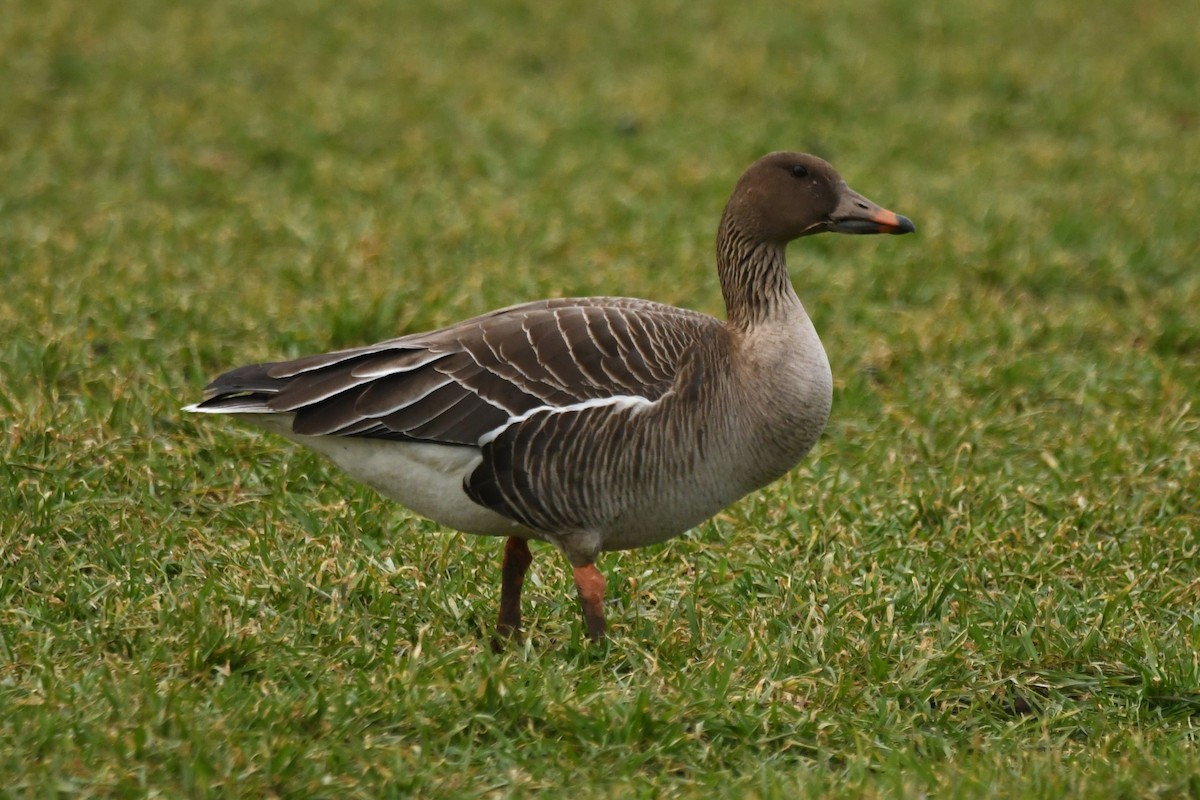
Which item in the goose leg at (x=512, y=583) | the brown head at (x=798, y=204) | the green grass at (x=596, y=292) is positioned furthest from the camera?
the brown head at (x=798, y=204)

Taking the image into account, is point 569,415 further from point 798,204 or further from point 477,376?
point 798,204

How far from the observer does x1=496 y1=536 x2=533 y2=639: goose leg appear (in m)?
4.79

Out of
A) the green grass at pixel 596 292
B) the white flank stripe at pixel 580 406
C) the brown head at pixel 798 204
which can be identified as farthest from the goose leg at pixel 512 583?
the brown head at pixel 798 204

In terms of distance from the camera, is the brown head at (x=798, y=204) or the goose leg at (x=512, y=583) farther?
the brown head at (x=798, y=204)

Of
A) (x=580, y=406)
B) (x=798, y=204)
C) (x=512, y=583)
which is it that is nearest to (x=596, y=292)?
(x=798, y=204)

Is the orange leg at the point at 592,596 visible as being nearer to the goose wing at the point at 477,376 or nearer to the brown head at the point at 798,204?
the goose wing at the point at 477,376

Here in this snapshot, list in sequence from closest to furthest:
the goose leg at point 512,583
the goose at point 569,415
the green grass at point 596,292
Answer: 1. the green grass at point 596,292
2. the goose at point 569,415
3. the goose leg at point 512,583

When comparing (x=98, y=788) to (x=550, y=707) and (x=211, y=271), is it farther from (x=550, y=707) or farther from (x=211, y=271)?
(x=211, y=271)

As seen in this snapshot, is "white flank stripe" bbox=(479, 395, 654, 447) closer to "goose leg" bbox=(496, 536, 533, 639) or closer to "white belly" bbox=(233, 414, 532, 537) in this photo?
"white belly" bbox=(233, 414, 532, 537)

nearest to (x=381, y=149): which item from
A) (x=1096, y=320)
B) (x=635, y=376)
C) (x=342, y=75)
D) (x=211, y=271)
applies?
(x=342, y=75)

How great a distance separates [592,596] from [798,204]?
58.5 inches

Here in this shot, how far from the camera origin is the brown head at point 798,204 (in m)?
4.95

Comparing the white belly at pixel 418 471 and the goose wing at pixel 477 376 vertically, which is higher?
the goose wing at pixel 477 376

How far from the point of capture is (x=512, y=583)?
15.8 feet
